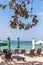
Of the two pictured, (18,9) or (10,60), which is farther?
(10,60)

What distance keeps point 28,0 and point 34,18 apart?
0.33m

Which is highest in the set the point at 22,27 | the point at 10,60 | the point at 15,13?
the point at 15,13

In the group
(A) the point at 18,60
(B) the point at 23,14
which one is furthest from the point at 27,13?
(A) the point at 18,60

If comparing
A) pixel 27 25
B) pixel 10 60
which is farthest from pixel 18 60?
pixel 27 25

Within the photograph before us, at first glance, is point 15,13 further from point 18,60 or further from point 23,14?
point 18,60

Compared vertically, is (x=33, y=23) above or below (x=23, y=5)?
below

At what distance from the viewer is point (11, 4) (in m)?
3.76

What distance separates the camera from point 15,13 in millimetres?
3756

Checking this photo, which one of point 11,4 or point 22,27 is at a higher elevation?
point 11,4

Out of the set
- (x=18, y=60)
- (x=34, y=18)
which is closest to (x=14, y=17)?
(x=34, y=18)

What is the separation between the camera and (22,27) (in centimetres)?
384

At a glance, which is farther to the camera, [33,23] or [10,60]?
[10,60]

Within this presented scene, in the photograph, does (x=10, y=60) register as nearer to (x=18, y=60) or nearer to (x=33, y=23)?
(x=18, y=60)

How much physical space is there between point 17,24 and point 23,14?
0.68ft
